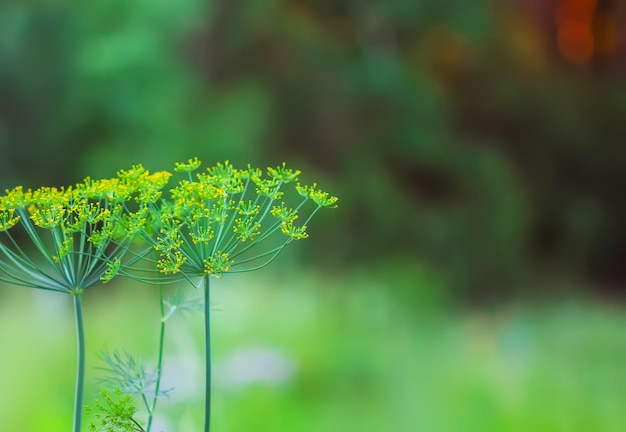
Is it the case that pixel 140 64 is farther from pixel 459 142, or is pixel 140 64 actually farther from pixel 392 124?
pixel 459 142

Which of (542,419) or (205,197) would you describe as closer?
(205,197)

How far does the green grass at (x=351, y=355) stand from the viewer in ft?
3.96

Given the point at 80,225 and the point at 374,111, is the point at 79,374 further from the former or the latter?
the point at 374,111

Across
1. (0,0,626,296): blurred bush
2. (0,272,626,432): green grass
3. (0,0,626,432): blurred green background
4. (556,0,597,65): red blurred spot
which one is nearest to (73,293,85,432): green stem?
(0,272,626,432): green grass

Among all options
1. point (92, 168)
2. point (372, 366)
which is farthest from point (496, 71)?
point (92, 168)

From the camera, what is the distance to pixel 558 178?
5.45 ft

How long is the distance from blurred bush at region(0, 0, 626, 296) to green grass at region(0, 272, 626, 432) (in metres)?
0.13

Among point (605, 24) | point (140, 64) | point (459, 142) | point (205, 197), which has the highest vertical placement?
point (605, 24)

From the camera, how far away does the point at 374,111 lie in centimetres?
159

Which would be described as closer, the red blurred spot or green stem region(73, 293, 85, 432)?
green stem region(73, 293, 85, 432)

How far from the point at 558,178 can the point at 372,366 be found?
0.66 m

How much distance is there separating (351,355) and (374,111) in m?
0.56

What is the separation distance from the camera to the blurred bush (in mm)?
1460

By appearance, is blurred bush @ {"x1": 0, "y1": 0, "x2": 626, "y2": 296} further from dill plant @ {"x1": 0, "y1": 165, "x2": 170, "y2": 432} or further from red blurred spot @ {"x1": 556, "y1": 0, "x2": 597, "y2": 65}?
dill plant @ {"x1": 0, "y1": 165, "x2": 170, "y2": 432}
